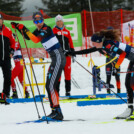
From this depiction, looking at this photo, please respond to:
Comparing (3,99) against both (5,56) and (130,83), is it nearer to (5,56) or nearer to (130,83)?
(5,56)

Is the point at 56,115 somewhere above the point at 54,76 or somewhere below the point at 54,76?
below

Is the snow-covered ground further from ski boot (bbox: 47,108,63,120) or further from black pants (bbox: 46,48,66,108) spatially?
black pants (bbox: 46,48,66,108)

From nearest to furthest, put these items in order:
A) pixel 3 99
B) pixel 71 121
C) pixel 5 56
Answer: pixel 71 121 → pixel 3 99 → pixel 5 56

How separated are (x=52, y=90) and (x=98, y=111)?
1.23 metres

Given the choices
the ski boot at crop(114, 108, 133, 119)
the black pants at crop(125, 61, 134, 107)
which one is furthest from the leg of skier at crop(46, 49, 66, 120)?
the black pants at crop(125, 61, 134, 107)

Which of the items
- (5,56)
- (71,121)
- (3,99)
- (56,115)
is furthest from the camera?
(5,56)

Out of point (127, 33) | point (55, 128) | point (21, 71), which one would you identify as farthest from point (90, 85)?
point (55, 128)

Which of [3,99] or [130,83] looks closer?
[130,83]

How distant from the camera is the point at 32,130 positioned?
3082mm

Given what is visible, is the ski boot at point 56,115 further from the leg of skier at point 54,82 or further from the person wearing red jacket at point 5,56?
the person wearing red jacket at point 5,56

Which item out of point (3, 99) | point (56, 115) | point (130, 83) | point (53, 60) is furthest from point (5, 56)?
point (130, 83)

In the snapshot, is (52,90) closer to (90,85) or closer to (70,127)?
(70,127)

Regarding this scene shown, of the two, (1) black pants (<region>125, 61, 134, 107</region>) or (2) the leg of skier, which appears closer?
(1) black pants (<region>125, 61, 134, 107</region>)

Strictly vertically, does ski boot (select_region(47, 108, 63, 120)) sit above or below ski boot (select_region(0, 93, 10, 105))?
above
